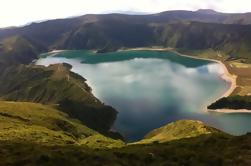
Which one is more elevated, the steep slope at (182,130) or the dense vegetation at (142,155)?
the dense vegetation at (142,155)

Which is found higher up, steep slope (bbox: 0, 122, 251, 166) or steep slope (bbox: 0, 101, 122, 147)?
steep slope (bbox: 0, 122, 251, 166)

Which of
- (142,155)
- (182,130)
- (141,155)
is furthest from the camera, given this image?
(182,130)

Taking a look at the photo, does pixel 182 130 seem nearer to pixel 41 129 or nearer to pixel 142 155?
pixel 41 129

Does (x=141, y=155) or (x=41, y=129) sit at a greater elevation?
(x=141, y=155)

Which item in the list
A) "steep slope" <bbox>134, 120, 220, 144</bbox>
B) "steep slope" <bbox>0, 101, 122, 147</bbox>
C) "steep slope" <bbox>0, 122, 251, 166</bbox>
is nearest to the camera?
"steep slope" <bbox>0, 122, 251, 166</bbox>

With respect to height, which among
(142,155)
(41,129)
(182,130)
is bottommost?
(41,129)

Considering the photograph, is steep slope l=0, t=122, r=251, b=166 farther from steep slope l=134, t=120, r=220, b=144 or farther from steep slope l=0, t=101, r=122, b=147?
steep slope l=134, t=120, r=220, b=144

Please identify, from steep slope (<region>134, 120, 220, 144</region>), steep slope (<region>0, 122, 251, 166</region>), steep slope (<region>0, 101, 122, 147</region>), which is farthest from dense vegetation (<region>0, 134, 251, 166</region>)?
steep slope (<region>134, 120, 220, 144</region>)

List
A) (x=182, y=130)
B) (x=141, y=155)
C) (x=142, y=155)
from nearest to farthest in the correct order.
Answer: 1. (x=141, y=155)
2. (x=142, y=155)
3. (x=182, y=130)

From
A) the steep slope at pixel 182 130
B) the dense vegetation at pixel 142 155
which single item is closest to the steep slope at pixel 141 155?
the dense vegetation at pixel 142 155

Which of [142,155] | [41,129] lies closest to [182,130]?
[41,129]

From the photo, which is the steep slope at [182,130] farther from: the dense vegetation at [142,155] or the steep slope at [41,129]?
the dense vegetation at [142,155]

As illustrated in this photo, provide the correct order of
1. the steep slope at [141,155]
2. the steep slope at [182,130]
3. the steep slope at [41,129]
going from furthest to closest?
the steep slope at [182,130] → the steep slope at [41,129] → the steep slope at [141,155]

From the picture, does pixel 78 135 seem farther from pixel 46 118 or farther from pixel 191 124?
pixel 191 124
